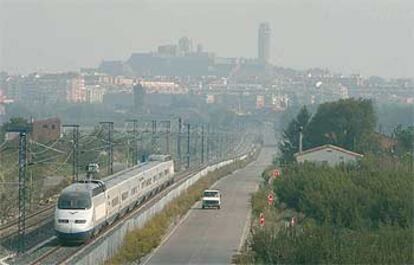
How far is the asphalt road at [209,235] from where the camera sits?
11.7 m

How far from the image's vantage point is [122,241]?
12.1m

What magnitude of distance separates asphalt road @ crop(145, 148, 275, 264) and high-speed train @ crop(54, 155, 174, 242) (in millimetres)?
1115

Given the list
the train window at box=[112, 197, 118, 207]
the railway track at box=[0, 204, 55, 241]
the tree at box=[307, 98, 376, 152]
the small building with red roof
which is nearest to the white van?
the railway track at box=[0, 204, 55, 241]

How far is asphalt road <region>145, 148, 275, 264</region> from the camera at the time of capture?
459 inches

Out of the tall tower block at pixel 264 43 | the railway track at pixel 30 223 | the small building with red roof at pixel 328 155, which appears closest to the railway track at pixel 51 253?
the railway track at pixel 30 223

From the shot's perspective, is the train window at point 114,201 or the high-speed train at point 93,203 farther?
the train window at point 114,201

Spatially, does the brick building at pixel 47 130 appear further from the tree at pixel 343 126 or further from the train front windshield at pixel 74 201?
the train front windshield at pixel 74 201

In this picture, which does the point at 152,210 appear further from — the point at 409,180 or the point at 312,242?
the point at 312,242

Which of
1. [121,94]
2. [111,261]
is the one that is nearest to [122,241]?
[111,261]

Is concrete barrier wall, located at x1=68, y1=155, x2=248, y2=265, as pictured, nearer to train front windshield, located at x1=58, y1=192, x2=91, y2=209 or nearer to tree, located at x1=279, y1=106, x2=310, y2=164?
train front windshield, located at x1=58, y1=192, x2=91, y2=209

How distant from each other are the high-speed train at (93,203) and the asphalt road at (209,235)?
3.66 ft

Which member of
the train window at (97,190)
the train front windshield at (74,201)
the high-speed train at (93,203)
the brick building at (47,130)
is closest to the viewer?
the high-speed train at (93,203)

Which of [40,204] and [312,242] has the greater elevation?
[312,242]

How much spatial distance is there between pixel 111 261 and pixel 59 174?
15.6m
